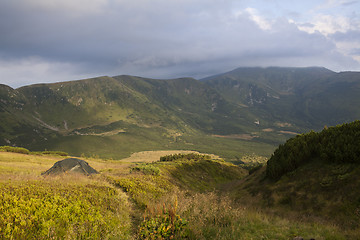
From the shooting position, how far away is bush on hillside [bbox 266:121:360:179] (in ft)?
69.3

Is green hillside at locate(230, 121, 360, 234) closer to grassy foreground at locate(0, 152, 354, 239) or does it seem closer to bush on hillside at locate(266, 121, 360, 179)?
bush on hillside at locate(266, 121, 360, 179)

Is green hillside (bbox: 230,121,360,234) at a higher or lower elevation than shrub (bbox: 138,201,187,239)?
lower

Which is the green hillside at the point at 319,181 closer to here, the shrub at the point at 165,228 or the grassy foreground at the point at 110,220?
the grassy foreground at the point at 110,220

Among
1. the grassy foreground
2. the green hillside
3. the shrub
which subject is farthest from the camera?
the green hillside

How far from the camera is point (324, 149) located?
23.9 m

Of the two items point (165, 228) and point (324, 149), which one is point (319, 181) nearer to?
point (324, 149)

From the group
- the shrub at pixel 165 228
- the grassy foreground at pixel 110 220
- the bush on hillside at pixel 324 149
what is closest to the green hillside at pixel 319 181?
the bush on hillside at pixel 324 149

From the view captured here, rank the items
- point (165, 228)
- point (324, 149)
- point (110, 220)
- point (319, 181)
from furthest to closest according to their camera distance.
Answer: point (324, 149), point (319, 181), point (110, 220), point (165, 228)

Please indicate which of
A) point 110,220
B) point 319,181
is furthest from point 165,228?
point 319,181

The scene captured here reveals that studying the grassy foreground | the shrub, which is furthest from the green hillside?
the shrub

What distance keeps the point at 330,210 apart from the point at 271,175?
43.0ft

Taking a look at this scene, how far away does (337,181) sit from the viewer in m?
18.8

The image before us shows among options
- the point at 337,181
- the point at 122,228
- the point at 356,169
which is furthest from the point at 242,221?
the point at 356,169

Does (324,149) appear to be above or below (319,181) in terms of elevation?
above
